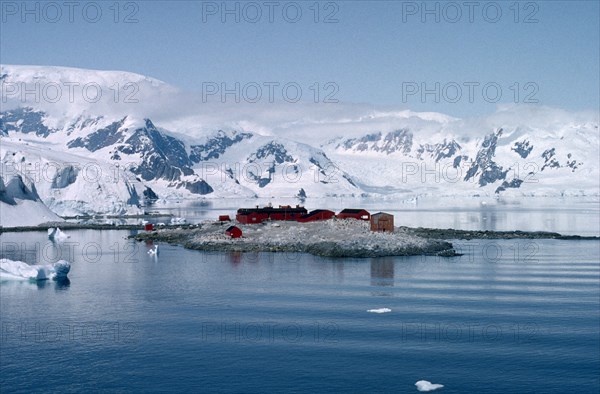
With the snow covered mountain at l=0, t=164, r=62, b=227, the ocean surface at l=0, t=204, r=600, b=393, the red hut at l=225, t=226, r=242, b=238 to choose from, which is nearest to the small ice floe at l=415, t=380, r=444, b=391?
the ocean surface at l=0, t=204, r=600, b=393

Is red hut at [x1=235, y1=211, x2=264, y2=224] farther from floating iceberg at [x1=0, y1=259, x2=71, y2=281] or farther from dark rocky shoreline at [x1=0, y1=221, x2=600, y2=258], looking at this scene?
floating iceberg at [x1=0, y1=259, x2=71, y2=281]

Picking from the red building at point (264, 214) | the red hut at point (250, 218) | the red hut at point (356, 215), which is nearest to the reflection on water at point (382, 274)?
the red hut at point (356, 215)

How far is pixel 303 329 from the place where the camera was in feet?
111

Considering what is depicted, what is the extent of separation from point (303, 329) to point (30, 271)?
23.2 m

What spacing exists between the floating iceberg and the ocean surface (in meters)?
1.12

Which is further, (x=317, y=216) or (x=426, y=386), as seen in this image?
(x=317, y=216)

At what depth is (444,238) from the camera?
84.1 metres

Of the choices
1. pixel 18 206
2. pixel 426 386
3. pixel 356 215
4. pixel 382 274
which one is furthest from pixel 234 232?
pixel 426 386

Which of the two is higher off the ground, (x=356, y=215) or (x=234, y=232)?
(x=356, y=215)

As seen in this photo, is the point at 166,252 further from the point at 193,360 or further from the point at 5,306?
the point at 193,360

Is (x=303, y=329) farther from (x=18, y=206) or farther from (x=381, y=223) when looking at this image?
(x=18, y=206)

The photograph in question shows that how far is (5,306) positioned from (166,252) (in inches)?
1246

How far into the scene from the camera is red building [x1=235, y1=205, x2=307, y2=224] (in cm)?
8906

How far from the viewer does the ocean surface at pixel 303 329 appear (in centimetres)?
2631
